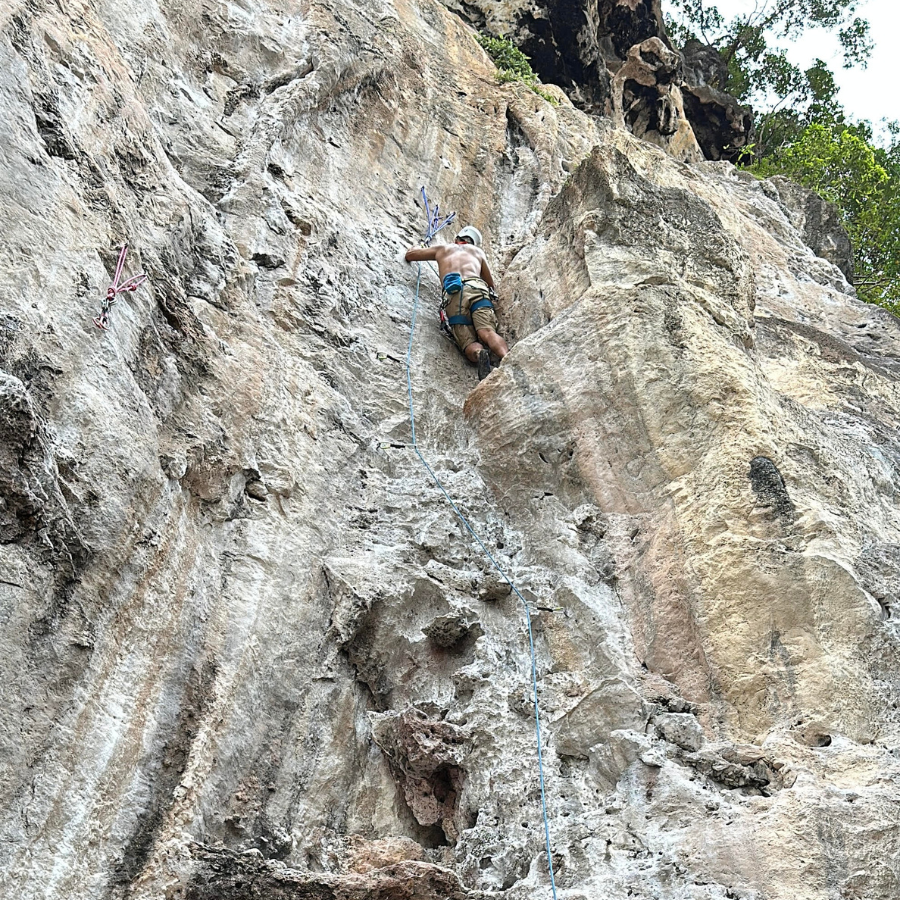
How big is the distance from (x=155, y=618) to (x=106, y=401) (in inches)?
35.3

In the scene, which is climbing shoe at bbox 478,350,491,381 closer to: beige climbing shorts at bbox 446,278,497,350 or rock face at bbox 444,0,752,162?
beige climbing shorts at bbox 446,278,497,350

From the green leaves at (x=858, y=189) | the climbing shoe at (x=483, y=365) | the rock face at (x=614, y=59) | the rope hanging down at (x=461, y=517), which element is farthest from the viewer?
the green leaves at (x=858, y=189)

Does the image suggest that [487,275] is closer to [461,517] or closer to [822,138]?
[461,517]

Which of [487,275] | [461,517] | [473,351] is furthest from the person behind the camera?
[487,275]

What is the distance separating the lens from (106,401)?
3.65 m

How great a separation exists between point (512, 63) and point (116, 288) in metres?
7.91

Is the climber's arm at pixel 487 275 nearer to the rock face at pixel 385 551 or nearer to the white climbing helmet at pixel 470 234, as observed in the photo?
the rock face at pixel 385 551

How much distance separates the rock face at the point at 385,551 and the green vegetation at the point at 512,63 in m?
4.32

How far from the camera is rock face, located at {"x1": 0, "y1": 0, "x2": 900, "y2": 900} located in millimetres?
3184

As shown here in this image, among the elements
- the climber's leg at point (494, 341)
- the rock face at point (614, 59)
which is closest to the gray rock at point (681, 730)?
the climber's leg at point (494, 341)

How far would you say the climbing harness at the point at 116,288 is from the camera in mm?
3785

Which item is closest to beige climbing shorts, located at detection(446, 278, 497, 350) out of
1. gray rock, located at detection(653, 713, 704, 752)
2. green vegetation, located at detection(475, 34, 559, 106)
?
gray rock, located at detection(653, 713, 704, 752)

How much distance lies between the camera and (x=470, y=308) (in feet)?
21.1

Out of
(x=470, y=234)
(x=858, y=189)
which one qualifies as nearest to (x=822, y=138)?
(x=858, y=189)
